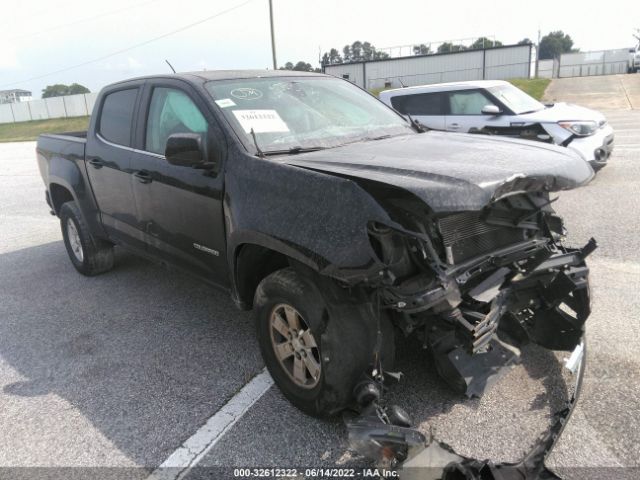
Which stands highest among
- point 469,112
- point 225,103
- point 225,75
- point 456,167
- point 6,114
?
point 225,75

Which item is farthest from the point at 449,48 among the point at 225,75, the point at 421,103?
the point at 225,75

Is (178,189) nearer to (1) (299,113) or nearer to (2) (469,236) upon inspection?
(1) (299,113)

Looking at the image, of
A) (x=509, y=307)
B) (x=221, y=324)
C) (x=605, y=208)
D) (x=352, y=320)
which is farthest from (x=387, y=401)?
(x=605, y=208)

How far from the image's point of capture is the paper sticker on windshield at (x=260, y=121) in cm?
343

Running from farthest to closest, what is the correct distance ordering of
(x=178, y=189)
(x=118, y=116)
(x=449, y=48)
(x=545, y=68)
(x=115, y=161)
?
(x=545, y=68) → (x=449, y=48) → (x=118, y=116) → (x=115, y=161) → (x=178, y=189)

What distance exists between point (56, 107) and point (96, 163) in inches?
2298

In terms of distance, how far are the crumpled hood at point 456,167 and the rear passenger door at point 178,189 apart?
64 cm

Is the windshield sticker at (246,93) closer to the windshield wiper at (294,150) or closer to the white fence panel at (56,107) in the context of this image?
the windshield wiper at (294,150)

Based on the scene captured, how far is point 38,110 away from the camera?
57.1 metres

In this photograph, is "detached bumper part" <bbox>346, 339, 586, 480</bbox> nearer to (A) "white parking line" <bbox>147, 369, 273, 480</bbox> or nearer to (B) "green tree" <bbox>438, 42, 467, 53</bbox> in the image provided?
(A) "white parking line" <bbox>147, 369, 273, 480</bbox>

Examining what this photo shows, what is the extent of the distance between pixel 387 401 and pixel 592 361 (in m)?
1.39

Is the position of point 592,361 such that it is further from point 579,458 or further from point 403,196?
point 403,196

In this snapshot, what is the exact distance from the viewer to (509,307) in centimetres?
304

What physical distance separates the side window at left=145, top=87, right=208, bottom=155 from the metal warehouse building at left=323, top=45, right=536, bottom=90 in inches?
1597
